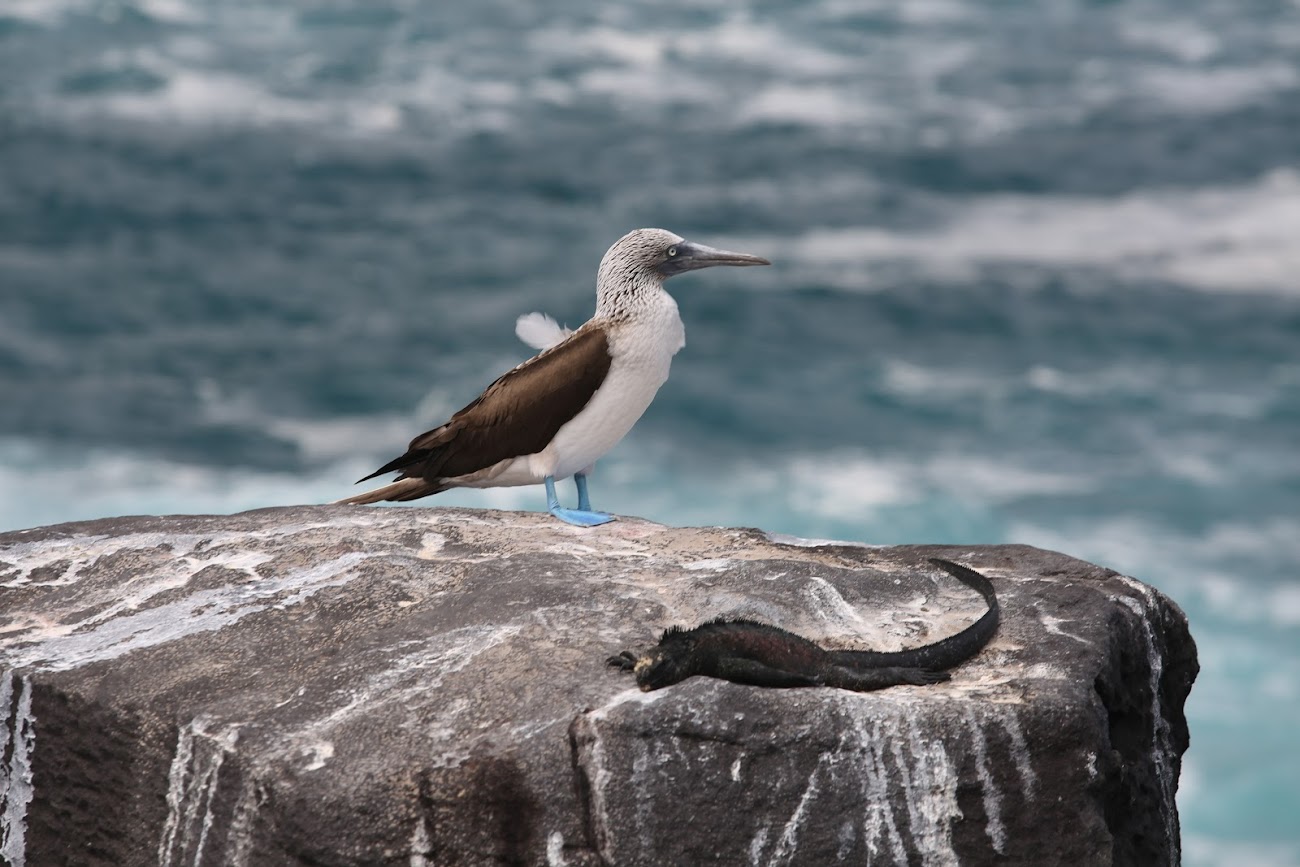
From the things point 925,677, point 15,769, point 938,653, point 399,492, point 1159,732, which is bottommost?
point 1159,732

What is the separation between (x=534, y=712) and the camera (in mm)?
5645

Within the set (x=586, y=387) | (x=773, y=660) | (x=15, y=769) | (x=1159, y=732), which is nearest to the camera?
(x=773, y=660)

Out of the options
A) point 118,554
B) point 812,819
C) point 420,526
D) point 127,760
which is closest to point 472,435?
point 420,526

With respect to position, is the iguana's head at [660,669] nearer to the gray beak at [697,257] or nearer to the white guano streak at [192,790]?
the white guano streak at [192,790]

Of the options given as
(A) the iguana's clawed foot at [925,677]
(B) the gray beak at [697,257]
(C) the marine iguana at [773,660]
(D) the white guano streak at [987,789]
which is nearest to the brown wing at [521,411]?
(B) the gray beak at [697,257]

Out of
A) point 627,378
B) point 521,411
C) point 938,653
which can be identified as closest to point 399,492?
point 521,411

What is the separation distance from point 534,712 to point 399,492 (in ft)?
10.2

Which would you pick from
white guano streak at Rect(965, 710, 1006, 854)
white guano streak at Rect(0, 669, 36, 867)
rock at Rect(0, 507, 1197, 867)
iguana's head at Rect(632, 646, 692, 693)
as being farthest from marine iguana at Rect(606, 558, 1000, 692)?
white guano streak at Rect(0, 669, 36, 867)

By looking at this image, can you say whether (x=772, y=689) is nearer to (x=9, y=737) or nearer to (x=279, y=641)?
(x=279, y=641)

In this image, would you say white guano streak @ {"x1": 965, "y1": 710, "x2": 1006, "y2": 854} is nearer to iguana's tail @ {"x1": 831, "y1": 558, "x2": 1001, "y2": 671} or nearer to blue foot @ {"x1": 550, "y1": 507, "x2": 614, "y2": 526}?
iguana's tail @ {"x1": 831, "y1": 558, "x2": 1001, "y2": 671}

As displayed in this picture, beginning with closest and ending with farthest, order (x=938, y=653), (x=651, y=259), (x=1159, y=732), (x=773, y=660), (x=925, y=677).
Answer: (x=773, y=660) < (x=925, y=677) < (x=938, y=653) < (x=1159, y=732) < (x=651, y=259)

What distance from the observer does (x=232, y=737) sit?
5.76m

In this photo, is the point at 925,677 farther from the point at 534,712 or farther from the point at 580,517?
the point at 580,517

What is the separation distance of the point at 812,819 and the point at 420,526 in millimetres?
2926
